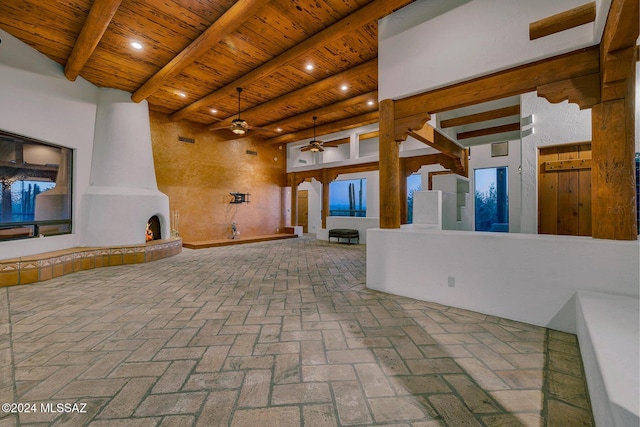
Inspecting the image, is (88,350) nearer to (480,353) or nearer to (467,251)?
(480,353)

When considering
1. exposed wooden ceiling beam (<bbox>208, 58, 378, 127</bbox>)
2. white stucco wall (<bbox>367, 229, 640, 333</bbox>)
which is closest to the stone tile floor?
white stucco wall (<bbox>367, 229, 640, 333</bbox>)

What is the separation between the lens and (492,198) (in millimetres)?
9680

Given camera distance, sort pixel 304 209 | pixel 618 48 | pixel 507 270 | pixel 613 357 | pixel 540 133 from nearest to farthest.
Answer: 1. pixel 613 357
2. pixel 618 48
3. pixel 507 270
4. pixel 540 133
5. pixel 304 209

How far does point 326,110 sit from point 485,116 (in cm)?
373

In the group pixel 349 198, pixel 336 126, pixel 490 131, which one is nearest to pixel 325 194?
pixel 336 126

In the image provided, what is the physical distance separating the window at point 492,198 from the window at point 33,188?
32.9 ft

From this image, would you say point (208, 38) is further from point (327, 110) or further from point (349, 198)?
point (349, 198)

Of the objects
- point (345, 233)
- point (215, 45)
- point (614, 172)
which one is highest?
point (215, 45)

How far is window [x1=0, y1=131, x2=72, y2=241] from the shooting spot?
399 cm

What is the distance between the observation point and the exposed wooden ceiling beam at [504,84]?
250cm

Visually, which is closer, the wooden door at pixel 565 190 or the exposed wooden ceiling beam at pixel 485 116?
the wooden door at pixel 565 190

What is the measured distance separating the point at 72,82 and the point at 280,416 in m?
6.79

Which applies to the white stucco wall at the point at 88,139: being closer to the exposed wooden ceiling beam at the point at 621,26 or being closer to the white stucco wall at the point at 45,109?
the white stucco wall at the point at 45,109

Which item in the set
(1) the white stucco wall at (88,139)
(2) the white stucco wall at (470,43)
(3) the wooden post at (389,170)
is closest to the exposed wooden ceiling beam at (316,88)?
(2) the white stucco wall at (470,43)
